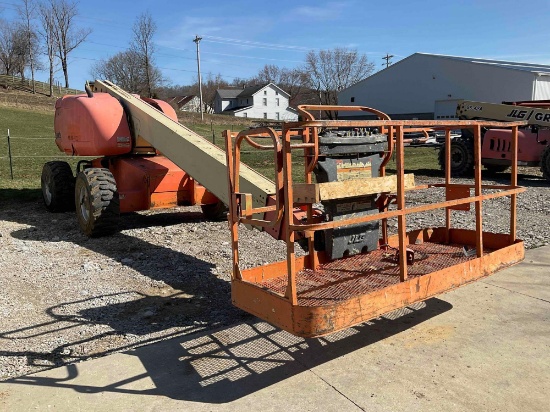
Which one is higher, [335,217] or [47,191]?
[335,217]

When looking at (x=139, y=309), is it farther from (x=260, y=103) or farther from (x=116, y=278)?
(x=260, y=103)

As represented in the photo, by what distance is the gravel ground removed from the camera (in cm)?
432

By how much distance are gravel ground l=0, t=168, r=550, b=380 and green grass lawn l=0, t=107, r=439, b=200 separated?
1995 millimetres

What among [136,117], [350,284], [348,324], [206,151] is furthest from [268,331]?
[136,117]

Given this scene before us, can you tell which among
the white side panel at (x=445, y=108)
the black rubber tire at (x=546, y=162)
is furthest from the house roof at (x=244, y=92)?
the black rubber tire at (x=546, y=162)

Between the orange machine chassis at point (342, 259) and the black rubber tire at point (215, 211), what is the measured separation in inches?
154

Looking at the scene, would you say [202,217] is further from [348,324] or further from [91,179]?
[348,324]

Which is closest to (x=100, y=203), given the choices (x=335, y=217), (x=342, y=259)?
(x=342, y=259)

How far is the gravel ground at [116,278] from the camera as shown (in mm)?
4324

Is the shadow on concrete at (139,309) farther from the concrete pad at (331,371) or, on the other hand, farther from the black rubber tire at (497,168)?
the black rubber tire at (497,168)

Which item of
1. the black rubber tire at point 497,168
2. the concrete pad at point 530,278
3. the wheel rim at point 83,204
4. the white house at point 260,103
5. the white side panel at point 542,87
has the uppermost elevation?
the white house at point 260,103

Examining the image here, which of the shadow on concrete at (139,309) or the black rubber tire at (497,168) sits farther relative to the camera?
the black rubber tire at (497,168)

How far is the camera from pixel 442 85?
4294cm

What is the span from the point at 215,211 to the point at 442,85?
126 feet
